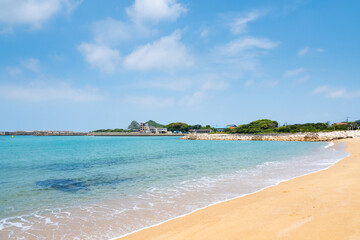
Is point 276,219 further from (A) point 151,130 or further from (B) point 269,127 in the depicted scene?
(A) point 151,130

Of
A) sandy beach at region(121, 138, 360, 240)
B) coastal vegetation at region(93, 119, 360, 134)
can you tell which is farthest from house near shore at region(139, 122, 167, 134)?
sandy beach at region(121, 138, 360, 240)

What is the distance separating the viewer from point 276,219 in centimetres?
554

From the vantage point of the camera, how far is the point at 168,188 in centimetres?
1055

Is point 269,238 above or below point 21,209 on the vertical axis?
above

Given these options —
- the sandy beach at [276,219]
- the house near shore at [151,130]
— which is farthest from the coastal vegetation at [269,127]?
the sandy beach at [276,219]

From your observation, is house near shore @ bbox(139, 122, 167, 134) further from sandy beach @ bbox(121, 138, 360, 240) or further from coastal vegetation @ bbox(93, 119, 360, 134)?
sandy beach @ bbox(121, 138, 360, 240)

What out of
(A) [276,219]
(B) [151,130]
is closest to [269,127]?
(B) [151,130]

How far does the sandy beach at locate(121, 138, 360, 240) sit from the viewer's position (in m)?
4.63

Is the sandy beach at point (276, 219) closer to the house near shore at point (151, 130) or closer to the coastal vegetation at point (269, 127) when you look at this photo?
the coastal vegetation at point (269, 127)

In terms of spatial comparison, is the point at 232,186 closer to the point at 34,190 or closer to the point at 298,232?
Result: the point at 298,232

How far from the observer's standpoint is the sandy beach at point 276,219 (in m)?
4.63

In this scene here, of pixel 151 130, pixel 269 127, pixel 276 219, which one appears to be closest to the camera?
pixel 276 219

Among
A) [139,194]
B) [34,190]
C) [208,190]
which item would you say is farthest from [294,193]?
[34,190]

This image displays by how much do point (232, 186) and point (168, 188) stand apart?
9.58 feet
